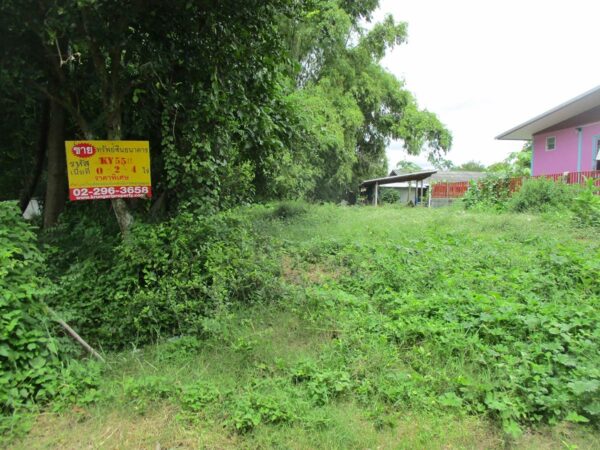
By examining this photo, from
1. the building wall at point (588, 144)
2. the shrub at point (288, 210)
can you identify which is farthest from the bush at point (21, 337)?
the building wall at point (588, 144)

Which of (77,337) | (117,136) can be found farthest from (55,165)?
(77,337)

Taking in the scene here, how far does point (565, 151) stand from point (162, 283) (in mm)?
18303

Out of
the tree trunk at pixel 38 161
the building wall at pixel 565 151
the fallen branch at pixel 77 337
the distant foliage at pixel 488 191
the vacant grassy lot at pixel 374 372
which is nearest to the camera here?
the vacant grassy lot at pixel 374 372

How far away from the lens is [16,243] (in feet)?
11.5

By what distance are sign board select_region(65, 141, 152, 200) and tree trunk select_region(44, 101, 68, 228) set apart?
232cm

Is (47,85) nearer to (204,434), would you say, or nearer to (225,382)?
(225,382)

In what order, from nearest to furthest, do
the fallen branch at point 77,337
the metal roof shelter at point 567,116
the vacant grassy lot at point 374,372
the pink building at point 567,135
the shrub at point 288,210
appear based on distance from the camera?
1. the vacant grassy lot at point 374,372
2. the fallen branch at point 77,337
3. the shrub at point 288,210
4. the metal roof shelter at point 567,116
5. the pink building at point 567,135

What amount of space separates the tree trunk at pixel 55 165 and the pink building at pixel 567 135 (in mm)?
15680

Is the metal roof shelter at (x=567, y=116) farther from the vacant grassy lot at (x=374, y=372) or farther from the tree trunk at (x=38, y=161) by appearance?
the tree trunk at (x=38, y=161)

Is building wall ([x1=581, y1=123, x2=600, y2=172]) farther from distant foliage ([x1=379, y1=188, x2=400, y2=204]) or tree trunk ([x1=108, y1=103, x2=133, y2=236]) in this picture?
tree trunk ([x1=108, y1=103, x2=133, y2=236])

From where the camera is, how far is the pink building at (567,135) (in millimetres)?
15395

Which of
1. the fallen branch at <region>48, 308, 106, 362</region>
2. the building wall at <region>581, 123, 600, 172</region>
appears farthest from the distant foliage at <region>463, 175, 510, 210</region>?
the fallen branch at <region>48, 308, 106, 362</region>

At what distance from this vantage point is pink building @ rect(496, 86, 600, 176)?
15.4m

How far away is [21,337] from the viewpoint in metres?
3.06
